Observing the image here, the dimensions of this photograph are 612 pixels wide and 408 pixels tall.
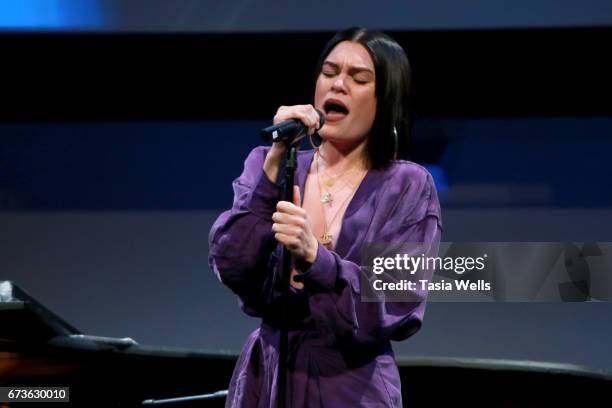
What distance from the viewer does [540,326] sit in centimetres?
319

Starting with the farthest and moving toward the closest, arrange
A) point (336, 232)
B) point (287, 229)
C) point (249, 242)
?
point (336, 232)
point (249, 242)
point (287, 229)

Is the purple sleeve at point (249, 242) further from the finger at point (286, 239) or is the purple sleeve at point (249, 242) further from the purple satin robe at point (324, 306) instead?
the finger at point (286, 239)

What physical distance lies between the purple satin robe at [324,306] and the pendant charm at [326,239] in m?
0.02

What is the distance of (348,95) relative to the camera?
1506 mm

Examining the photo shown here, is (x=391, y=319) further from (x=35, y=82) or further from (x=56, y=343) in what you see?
(x=35, y=82)

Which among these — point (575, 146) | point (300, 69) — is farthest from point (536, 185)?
point (300, 69)

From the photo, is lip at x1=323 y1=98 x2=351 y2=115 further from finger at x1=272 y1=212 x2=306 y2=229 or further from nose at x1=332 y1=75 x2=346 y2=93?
finger at x1=272 y1=212 x2=306 y2=229

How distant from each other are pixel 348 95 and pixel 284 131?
29 centimetres

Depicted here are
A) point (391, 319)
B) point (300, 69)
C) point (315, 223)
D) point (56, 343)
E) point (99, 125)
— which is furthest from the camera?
point (99, 125)

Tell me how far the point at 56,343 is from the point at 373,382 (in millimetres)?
1329

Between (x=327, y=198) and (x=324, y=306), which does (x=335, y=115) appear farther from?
(x=324, y=306)

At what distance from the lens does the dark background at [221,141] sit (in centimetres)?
298

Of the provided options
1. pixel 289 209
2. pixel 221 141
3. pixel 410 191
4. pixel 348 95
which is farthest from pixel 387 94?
pixel 221 141

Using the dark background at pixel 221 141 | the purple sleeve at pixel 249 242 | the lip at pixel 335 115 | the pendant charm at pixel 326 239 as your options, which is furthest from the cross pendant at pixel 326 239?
the dark background at pixel 221 141
